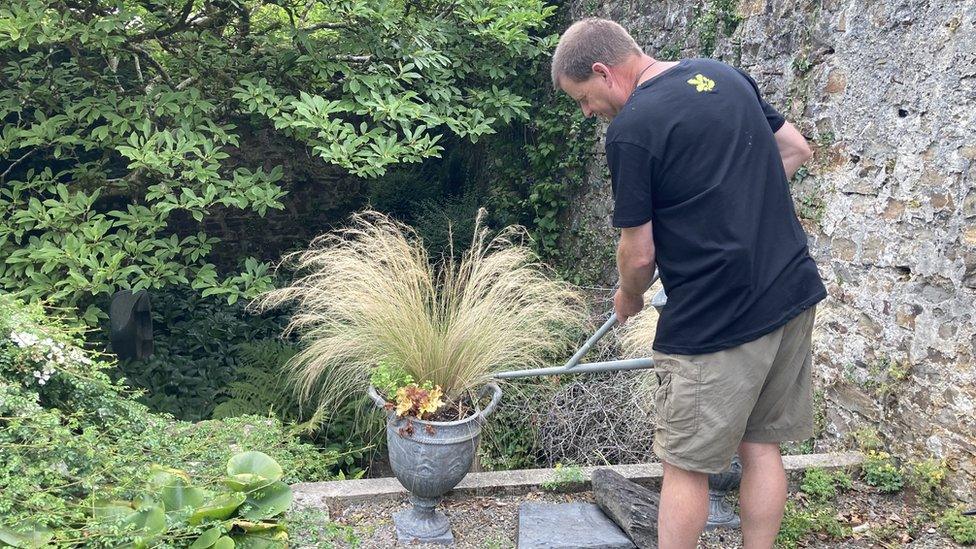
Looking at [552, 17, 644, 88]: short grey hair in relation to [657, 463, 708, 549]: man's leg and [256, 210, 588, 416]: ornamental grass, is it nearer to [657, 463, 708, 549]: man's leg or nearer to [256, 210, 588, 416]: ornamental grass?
[657, 463, 708, 549]: man's leg

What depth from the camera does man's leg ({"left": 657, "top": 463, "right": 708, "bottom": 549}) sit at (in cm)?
201

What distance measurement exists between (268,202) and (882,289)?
325 cm

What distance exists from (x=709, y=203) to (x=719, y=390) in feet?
1.59

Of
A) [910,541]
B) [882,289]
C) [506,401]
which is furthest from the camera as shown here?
[506,401]

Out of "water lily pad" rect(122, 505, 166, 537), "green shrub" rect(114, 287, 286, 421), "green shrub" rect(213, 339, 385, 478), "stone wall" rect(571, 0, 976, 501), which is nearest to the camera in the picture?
"water lily pad" rect(122, 505, 166, 537)

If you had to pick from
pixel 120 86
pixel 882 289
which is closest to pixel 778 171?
pixel 882 289

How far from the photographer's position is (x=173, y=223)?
632cm

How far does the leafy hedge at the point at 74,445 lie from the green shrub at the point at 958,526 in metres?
2.41

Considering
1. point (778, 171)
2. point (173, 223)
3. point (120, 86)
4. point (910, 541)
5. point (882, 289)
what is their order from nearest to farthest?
point (778, 171), point (910, 541), point (882, 289), point (120, 86), point (173, 223)

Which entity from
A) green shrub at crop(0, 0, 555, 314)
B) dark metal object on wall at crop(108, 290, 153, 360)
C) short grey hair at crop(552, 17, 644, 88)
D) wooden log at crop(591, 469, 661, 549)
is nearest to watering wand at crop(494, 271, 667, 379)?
wooden log at crop(591, 469, 661, 549)

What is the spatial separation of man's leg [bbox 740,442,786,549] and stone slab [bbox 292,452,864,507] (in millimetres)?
924

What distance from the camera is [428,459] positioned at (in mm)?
2568

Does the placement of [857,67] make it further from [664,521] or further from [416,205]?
[416,205]

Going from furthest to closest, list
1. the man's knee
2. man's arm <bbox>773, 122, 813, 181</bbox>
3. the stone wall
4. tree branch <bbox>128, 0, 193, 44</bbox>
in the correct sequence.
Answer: tree branch <bbox>128, 0, 193, 44</bbox> → the stone wall → man's arm <bbox>773, 122, 813, 181</bbox> → the man's knee
